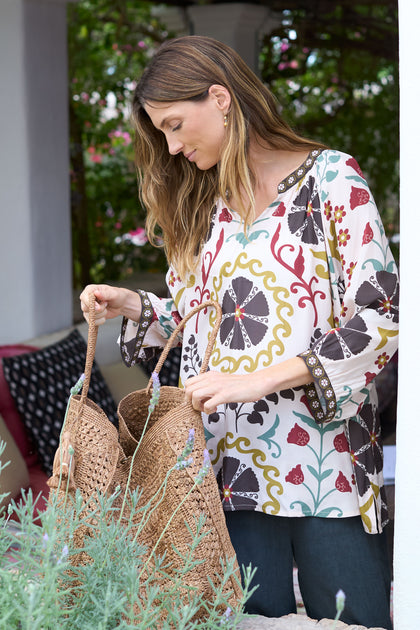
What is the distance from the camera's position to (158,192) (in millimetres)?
1632

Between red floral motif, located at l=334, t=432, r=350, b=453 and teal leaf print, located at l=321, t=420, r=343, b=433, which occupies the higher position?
teal leaf print, located at l=321, t=420, r=343, b=433

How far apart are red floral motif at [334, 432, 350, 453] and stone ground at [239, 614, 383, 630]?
0.29 meters

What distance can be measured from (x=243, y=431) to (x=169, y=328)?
336mm

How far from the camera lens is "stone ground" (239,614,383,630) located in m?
1.24

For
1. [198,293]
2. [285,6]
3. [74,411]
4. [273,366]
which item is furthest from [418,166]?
[285,6]

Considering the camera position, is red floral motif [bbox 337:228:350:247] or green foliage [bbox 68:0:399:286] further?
green foliage [bbox 68:0:399:286]

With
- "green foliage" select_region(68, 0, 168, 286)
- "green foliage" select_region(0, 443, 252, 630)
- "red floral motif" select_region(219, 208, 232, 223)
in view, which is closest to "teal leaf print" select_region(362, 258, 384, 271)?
"red floral motif" select_region(219, 208, 232, 223)

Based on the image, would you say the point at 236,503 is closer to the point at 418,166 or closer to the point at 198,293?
the point at 198,293

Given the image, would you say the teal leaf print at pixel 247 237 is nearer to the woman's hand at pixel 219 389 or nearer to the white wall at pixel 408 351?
the woman's hand at pixel 219 389

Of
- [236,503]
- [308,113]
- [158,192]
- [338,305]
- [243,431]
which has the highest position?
[308,113]

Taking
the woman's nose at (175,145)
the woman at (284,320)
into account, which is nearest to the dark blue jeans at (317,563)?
the woman at (284,320)

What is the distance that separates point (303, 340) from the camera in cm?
136

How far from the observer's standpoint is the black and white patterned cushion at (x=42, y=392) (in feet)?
9.84

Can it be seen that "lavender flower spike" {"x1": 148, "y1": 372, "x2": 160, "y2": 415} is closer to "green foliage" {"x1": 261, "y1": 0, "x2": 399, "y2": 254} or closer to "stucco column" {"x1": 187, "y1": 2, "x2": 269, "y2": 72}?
"stucco column" {"x1": 187, "y1": 2, "x2": 269, "y2": 72}
